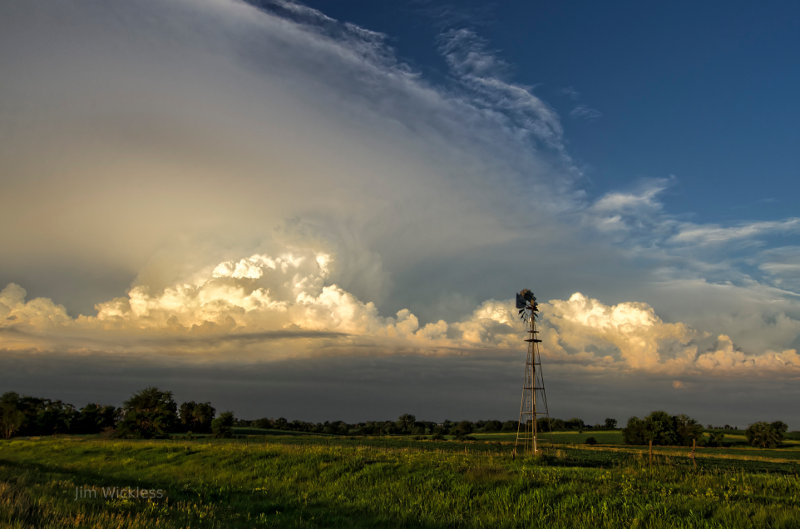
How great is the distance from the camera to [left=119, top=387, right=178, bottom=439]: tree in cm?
11231

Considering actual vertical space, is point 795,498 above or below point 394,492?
above

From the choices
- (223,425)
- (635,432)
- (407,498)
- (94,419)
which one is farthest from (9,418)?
(635,432)

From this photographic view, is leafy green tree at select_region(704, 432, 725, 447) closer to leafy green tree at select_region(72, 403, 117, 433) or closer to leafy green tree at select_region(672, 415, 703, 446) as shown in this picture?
leafy green tree at select_region(672, 415, 703, 446)

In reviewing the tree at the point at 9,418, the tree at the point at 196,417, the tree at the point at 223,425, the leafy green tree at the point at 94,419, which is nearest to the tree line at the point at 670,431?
the tree at the point at 223,425

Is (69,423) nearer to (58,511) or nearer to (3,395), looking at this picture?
(3,395)

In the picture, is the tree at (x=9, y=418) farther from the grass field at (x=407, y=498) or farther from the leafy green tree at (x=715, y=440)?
the leafy green tree at (x=715, y=440)

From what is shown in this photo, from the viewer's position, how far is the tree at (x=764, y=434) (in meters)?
117

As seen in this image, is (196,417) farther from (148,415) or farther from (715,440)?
(715,440)

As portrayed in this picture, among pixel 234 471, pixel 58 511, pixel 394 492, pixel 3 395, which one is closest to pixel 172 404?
pixel 3 395

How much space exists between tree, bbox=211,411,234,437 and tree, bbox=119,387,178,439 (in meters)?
9.89

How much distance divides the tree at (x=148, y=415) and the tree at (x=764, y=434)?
454 feet

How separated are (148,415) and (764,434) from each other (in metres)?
144

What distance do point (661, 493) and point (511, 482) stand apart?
21.0ft

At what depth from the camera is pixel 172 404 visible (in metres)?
120
